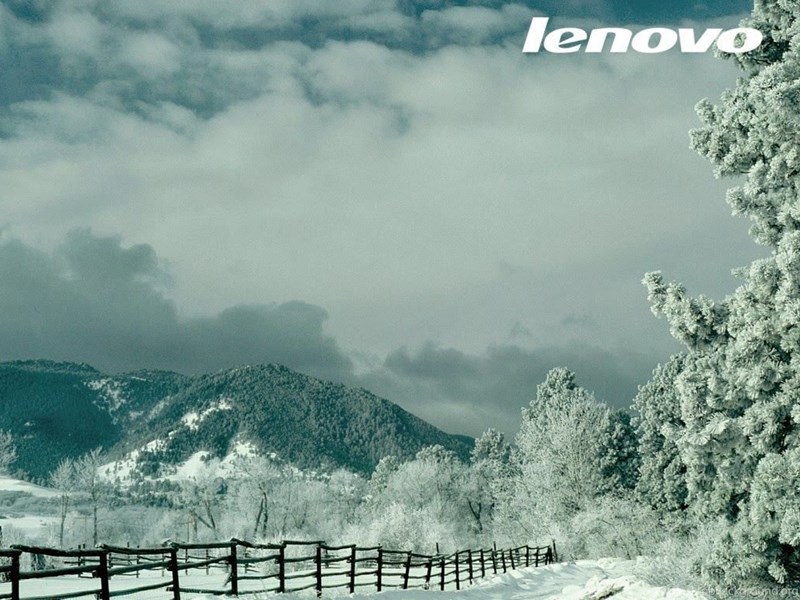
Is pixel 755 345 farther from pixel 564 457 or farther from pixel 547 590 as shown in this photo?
pixel 564 457

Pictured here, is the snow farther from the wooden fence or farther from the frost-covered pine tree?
the frost-covered pine tree

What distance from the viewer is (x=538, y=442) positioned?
60.2 metres

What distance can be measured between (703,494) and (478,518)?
7124 centimetres

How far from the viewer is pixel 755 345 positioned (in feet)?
54.6

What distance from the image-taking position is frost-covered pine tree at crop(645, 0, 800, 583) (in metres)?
16.1

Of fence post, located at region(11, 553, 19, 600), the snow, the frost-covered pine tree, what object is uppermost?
the frost-covered pine tree

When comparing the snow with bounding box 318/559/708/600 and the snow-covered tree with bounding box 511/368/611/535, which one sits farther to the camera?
the snow-covered tree with bounding box 511/368/611/535

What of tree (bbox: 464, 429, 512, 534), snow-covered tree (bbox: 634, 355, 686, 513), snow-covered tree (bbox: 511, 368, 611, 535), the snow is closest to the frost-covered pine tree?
the snow

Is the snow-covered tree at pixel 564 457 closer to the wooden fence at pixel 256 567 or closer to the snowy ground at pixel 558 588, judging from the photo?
the wooden fence at pixel 256 567

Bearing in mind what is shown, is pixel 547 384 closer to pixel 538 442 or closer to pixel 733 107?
pixel 538 442

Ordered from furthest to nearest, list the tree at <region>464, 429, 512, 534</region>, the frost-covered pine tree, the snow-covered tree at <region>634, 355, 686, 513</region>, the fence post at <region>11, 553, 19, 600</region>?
the tree at <region>464, 429, 512, 534</region> → the snow-covered tree at <region>634, 355, 686, 513</region> → the frost-covered pine tree → the fence post at <region>11, 553, 19, 600</region>

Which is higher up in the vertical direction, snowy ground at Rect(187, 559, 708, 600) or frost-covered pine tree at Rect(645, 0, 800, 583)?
frost-covered pine tree at Rect(645, 0, 800, 583)

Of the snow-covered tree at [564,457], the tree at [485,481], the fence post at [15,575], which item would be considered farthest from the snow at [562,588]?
the tree at [485,481]

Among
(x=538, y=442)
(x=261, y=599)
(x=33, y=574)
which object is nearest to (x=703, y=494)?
(x=261, y=599)
